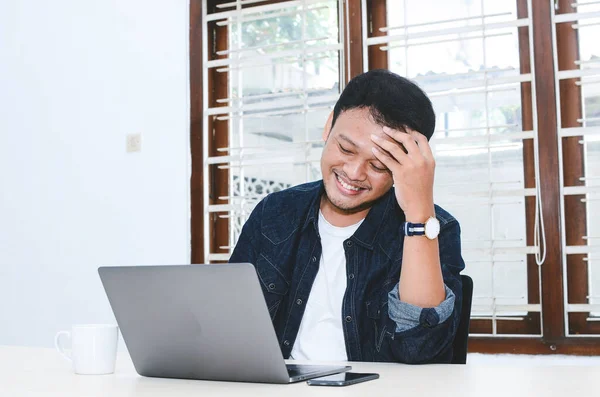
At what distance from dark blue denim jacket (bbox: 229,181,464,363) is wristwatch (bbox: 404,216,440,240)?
12cm

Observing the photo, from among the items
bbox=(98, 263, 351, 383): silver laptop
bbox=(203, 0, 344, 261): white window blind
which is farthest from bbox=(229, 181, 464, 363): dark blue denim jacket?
bbox=(203, 0, 344, 261): white window blind

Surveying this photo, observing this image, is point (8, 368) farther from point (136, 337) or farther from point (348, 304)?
point (348, 304)

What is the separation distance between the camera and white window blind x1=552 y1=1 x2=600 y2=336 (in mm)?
2369

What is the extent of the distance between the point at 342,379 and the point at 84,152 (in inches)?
99.2

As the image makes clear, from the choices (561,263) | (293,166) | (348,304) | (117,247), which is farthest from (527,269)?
(117,247)

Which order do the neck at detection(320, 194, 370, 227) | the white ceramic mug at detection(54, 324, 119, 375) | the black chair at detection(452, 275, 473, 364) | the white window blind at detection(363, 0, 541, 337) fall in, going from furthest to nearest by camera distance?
1. the white window blind at detection(363, 0, 541, 337)
2. the neck at detection(320, 194, 370, 227)
3. the black chair at detection(452, 275, 473, 364)
4. the white ceramic mug at detection(54, 324, 119, 375)

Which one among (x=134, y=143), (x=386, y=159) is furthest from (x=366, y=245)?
(x=134, y=143)

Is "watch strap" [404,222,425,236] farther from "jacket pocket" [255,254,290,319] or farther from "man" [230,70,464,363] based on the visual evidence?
"jacket pocket" [255,254,290,319]

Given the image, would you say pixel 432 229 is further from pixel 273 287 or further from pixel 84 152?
pixel 84 152

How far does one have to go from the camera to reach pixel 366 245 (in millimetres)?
1534

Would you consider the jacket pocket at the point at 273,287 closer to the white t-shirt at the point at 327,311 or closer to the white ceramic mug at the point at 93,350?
the white t-shirt at the point at 327,311

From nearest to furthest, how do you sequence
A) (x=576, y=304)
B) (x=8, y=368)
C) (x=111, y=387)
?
(x=111, y=387) < (x=8, y=368) < (x=576, y=304)

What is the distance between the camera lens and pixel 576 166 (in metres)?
2.49

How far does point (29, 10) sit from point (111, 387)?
114 inches
